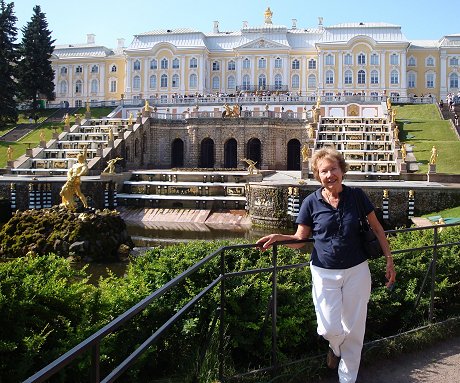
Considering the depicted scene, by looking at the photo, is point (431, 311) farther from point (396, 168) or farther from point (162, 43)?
point (162, 43)

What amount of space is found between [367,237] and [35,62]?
7296 cm

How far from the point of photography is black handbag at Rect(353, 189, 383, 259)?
5.08m

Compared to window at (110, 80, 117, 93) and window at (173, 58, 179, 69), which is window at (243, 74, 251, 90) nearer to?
window at (173, 58, 179, 69)

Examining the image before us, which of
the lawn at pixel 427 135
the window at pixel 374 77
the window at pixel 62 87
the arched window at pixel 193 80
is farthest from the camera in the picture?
the window at pixel 62 87

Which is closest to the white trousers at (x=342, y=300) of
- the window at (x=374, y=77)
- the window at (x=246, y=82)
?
the window at (x=374, y=77)

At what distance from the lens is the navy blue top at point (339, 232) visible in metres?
5.03

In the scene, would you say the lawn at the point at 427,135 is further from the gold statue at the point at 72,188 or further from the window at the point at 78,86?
the window at the point at 78,86

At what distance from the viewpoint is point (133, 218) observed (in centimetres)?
3086

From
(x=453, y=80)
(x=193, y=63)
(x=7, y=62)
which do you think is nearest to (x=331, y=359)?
(x=7, y=62)

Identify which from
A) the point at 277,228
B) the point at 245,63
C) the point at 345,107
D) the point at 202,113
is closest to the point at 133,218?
the point at 277,228

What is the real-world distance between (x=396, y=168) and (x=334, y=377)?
32.2 metres

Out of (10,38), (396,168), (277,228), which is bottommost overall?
(277,228)

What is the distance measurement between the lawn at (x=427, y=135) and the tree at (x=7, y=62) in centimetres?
4407

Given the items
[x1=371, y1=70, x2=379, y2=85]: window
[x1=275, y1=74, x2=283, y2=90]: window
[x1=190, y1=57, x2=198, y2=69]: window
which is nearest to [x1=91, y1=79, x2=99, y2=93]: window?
[x1=190, y1=57, x2=198, y2=69]: window
